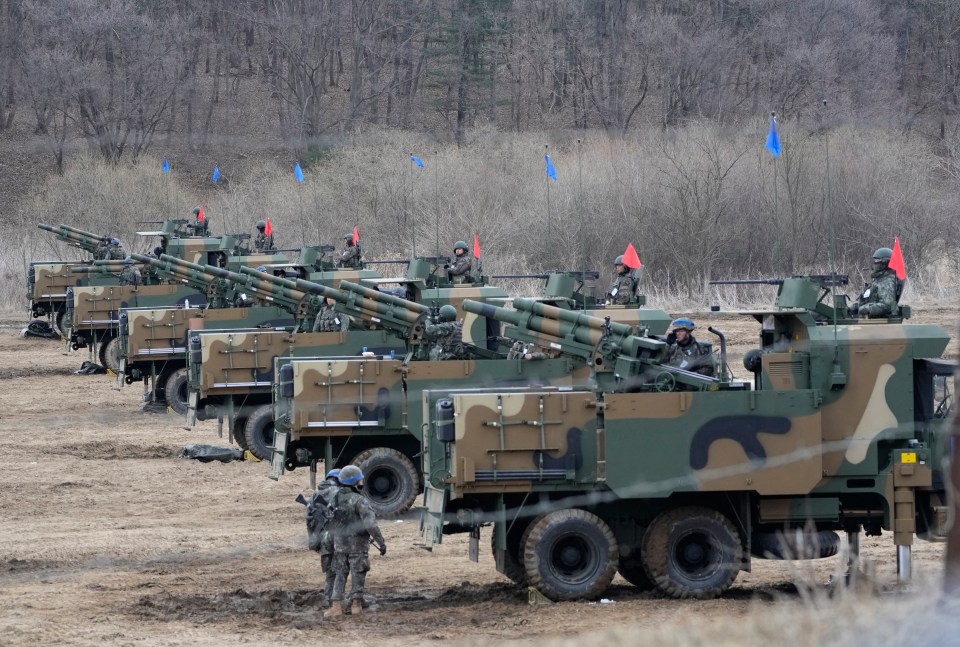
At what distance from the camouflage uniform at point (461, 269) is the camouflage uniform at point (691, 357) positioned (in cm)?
1079

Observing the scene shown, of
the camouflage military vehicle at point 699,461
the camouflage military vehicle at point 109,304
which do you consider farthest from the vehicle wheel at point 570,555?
the camouflage military vehicle at point 109,304

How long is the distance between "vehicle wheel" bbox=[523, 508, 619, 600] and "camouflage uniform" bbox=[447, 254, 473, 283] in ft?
42.1

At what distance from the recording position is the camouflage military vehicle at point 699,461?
1185cm

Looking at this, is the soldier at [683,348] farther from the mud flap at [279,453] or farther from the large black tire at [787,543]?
the mud flap at [279,453]

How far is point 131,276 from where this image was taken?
29.2 meters

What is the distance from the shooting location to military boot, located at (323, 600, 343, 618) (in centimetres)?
1168

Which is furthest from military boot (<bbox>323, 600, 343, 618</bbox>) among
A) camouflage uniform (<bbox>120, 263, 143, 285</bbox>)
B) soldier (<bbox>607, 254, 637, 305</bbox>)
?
camouflage uniform (<bbox>120, 263, 143, 285</bbox>)

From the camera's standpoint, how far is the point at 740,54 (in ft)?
171

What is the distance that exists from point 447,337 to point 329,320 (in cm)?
427

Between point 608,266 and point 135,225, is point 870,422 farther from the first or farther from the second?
point 135,225

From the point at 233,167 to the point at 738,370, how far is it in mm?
32111

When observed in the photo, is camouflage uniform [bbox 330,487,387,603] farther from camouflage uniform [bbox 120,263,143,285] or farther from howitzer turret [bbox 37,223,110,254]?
howitzer turret [bbox 37,223,110,254]

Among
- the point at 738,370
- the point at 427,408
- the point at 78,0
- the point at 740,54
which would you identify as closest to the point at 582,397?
the point at 427,408

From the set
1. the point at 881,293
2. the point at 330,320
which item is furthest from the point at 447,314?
the point at 881,293
